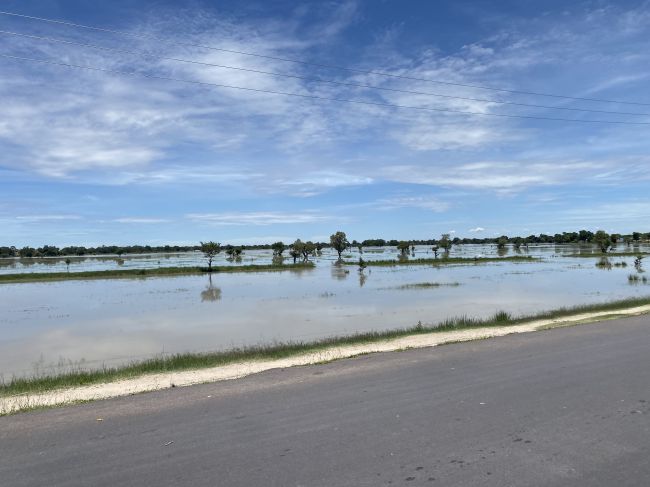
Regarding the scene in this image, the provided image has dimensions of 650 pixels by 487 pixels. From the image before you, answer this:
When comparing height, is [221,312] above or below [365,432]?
below

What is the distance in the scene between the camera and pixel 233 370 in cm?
972

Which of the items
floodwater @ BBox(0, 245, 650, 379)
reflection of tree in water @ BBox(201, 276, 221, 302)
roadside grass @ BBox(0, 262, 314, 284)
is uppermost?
roadside grass @ BBox(0, 262, 314, 284)

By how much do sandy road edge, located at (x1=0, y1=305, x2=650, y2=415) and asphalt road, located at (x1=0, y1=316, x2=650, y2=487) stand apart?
0.72 metres

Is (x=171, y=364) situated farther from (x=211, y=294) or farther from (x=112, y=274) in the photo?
(x=112, y=274)

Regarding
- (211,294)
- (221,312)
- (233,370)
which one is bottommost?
(221,312)

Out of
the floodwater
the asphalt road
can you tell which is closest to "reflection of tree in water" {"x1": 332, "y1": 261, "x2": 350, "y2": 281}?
the floodwater

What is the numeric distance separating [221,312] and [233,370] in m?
15.5

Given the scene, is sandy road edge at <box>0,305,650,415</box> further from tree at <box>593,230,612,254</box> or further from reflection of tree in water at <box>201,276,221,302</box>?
tree at <box>593,230,612,254</box>

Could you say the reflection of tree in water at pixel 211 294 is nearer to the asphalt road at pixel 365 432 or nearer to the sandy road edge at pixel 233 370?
the sandy road edge at pixel 233 370

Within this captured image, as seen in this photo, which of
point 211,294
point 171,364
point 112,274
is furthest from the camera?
point 112,274

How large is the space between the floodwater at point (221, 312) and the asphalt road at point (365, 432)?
8.45 m

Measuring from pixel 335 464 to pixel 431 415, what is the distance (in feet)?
5.89

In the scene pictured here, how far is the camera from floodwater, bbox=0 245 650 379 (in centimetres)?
1662

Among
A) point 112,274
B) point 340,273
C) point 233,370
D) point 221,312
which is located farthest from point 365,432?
point 112,274
